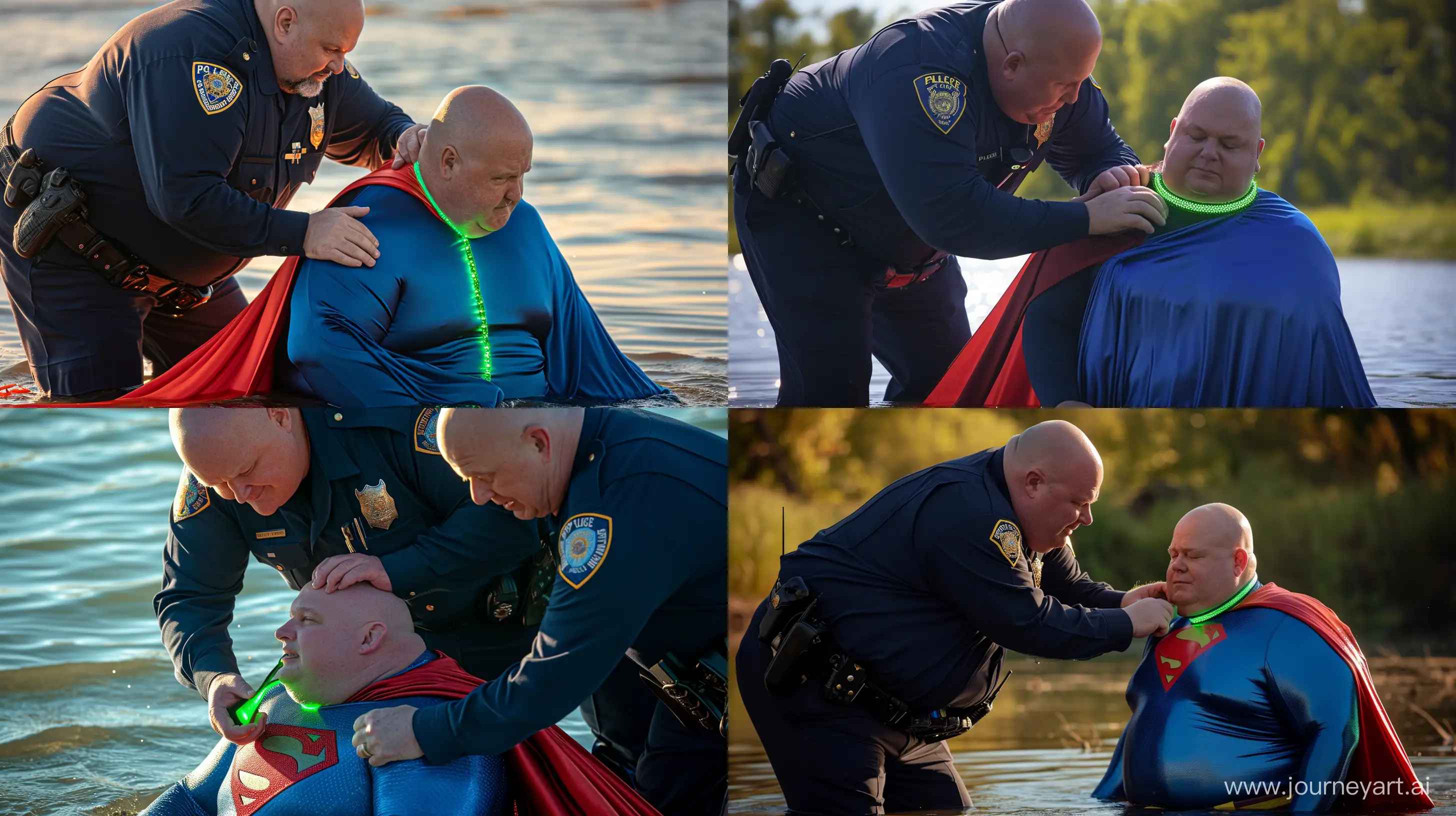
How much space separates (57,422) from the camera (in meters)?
4.53

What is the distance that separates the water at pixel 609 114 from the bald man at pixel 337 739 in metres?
1.19

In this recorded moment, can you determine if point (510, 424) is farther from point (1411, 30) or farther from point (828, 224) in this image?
point (1411, 30)

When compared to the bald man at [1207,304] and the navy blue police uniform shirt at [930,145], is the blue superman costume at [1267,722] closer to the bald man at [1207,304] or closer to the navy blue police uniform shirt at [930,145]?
the bald man at [1207,304]

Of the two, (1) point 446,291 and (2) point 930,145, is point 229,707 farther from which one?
(2) point 930,145

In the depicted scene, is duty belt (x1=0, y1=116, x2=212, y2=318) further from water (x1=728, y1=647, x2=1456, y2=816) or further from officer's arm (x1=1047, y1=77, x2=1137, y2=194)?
officer's arm (x1=1047, y1=77, x2=1137, y2=194)

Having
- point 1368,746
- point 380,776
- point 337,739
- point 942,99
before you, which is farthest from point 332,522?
point 1368,746

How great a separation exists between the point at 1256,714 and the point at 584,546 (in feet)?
6.89

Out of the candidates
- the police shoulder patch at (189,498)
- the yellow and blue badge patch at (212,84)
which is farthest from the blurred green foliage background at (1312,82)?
the police shoulder patch at (189,498)

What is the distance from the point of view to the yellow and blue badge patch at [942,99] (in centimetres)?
425

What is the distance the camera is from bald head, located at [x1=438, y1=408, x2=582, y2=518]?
3932 millimetres

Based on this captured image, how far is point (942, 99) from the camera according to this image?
4254 millimetres

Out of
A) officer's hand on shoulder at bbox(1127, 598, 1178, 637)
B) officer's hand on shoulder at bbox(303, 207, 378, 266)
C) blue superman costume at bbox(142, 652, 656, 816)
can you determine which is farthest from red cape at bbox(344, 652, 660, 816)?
officer's hand on shoulder at bbox(1127, 598, 1178, 637)

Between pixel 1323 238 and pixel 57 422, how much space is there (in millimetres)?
4333

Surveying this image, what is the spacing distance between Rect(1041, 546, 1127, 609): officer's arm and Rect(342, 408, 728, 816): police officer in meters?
1.07
